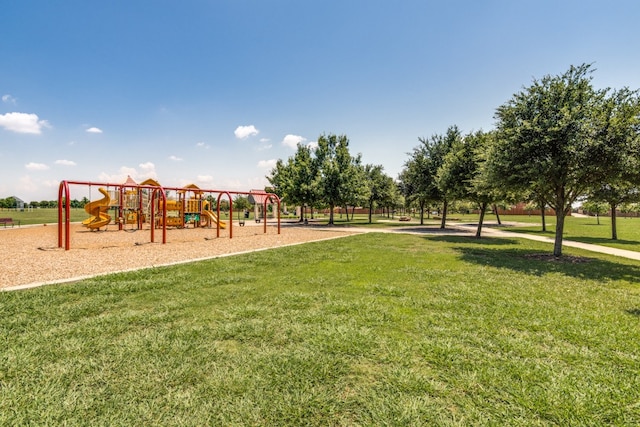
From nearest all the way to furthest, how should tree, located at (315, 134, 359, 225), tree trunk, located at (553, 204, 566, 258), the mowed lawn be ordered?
the mowed lawn, tree trunk, located at (553, 204, 566, 258), tree, located at (315, 134, 359, 225)

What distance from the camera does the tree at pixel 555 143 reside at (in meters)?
10.5

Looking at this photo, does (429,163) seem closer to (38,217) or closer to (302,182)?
(302,182)

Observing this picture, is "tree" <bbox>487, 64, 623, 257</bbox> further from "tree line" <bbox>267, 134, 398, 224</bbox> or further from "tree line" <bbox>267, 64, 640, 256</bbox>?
"tree line" <bbox>267, 134, 398, 224</bbox>

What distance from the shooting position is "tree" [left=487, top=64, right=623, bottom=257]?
34.3 ft

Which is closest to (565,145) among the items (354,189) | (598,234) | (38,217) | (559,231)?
(559,231)

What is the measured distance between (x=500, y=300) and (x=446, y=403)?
402cm

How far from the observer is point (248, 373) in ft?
10.8

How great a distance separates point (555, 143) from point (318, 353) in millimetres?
12265

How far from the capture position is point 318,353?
3750 mm

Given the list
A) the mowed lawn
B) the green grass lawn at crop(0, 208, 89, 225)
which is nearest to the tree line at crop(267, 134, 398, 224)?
the mowed lawn

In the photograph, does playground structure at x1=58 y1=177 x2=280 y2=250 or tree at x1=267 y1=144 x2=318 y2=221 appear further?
tree at x1=267 y1=144 x2=318 y2=221

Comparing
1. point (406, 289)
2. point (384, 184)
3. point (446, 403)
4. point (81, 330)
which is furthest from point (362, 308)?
point (384, 184)

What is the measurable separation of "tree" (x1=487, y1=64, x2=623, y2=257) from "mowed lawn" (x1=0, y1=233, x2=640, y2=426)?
5.27 meters

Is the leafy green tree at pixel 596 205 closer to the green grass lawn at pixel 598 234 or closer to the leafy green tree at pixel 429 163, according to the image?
the green grass lawn at pixel 598 234
